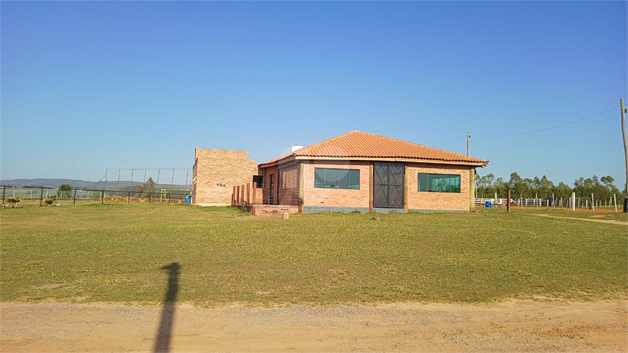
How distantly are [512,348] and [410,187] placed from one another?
20.6 meters

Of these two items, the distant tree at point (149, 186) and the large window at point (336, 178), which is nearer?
the large window at point (336, 178)

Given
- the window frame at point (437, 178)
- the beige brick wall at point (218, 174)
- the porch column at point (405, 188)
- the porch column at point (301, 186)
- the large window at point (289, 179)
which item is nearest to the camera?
the porch column at point (301, 186)

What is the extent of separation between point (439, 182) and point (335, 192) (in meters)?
6.54

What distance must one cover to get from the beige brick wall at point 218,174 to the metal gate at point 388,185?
755 inches

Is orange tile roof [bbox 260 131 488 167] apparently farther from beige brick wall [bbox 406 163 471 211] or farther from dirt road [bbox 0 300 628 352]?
dirt road [bbox 0 300 628 352]

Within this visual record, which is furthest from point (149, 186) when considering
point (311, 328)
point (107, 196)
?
point (311, 328)

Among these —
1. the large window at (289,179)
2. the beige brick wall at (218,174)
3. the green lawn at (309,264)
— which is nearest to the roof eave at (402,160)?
the large window at (289,179)

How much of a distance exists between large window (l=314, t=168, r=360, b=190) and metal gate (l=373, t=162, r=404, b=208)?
1130 mm

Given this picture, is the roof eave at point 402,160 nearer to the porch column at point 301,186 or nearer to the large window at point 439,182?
the porch column at point 301,186

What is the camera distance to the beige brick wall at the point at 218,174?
40062mm

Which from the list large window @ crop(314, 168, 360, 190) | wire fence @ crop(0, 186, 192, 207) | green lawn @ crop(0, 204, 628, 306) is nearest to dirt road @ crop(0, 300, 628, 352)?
green lawn @ crop(0, 204, 628, 306)

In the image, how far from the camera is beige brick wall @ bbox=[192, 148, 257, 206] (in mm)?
40062

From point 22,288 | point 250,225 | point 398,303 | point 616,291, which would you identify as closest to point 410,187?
point 250,225

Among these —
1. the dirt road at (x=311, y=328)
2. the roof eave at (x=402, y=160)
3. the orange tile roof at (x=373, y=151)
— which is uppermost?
the orange tile roof at (x=373, y=151)
